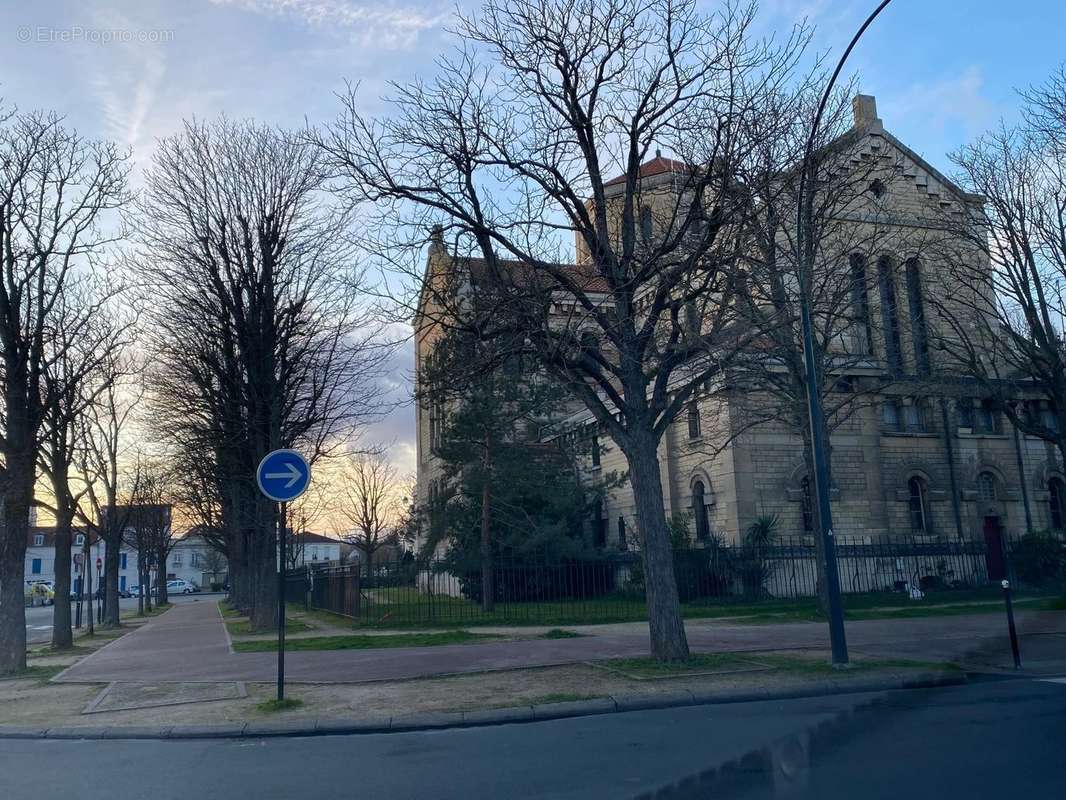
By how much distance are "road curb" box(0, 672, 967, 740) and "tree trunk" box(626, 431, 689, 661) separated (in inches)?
83.1

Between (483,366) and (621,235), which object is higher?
(621,235)

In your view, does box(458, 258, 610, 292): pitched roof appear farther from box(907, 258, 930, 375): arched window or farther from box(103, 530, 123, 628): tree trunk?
box(103, 530, 123, 628): tree trunk

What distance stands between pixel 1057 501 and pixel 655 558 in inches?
1211

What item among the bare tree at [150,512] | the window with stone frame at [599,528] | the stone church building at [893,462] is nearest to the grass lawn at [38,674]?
the stone church building at [893,462]

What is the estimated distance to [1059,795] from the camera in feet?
21.1

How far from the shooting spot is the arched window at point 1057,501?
3672 centimetres

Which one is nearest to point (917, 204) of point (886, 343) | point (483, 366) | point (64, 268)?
point (886, 343)

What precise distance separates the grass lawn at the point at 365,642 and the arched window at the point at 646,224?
30.6ft

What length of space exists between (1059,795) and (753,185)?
9.49m

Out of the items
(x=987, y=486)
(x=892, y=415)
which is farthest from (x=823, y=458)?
(x=987, y=486)

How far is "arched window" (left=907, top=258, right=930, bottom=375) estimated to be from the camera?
26.5 m

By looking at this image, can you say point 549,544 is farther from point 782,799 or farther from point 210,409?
point 782,799

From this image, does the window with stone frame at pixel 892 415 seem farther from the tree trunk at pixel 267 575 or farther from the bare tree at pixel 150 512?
the bare tree at pixel 150 512

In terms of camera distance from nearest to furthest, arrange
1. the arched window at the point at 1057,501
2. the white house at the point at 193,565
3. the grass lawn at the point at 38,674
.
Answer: the grass lawn at the point at 38,674, the arched window at the point at 1057,501, the white house at the point at 193,565
